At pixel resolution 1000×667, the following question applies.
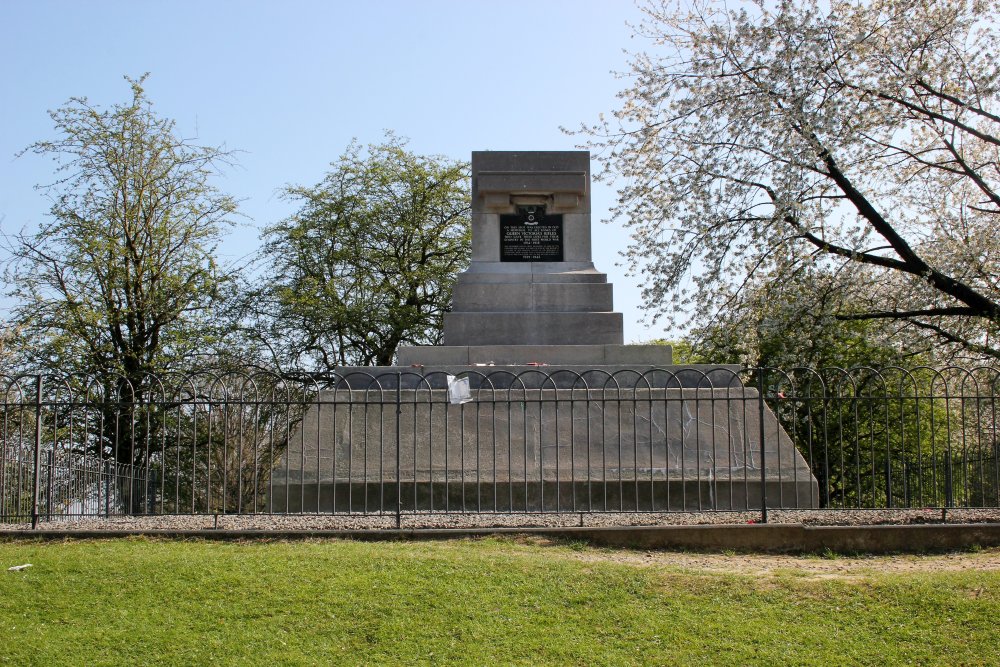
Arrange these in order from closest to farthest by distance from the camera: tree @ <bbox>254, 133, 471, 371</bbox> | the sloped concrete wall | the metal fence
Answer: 1. the metal fence
2. the sloped concrete wall
3. tree @ <bbox>254, 133, 471, 371</bbox>

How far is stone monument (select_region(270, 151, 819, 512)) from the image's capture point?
11648 millimetres

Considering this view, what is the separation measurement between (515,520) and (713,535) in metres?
1.97

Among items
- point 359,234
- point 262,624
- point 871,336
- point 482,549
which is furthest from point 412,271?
point 262,624

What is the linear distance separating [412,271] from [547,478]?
654 inches

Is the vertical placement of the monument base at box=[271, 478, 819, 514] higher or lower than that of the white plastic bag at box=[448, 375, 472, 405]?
lower

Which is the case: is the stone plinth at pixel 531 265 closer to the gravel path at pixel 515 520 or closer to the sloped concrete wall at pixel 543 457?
the sloped concrete wall at pixel 543 457

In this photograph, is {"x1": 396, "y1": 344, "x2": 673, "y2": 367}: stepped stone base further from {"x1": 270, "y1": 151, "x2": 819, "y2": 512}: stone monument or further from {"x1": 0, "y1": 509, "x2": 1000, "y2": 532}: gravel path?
{"x1": 0, "y1": 509, "x2": 1000, "y2": 532}: gravel path

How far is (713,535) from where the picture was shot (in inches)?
413

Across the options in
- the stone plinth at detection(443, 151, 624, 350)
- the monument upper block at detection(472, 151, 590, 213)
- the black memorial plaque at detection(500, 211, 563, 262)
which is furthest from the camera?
the black memorial plaque at detection(500, 211, 563, 262)

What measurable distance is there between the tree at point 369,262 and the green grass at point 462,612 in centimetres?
1800

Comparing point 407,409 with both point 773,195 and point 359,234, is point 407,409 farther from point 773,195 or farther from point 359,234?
point 359,234

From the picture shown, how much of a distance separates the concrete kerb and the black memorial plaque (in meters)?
6.77

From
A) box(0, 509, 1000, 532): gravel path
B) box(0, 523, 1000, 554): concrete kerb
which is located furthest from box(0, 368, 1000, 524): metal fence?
Result: box(0, 523, 1000, 554): concrete kerb

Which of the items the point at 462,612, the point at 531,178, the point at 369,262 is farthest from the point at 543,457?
the point at 369,262
